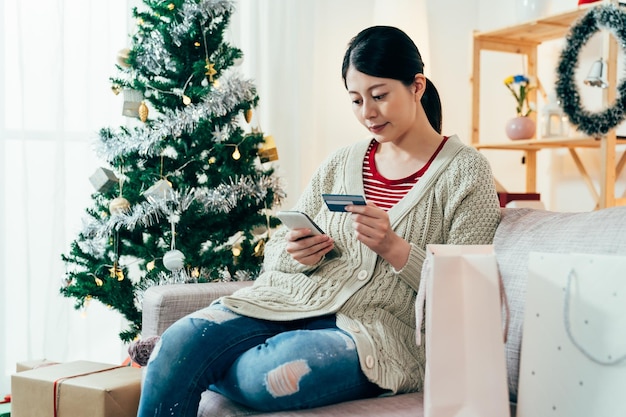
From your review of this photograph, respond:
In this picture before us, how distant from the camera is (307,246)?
4.99 feet

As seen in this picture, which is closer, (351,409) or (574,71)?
(351,409)

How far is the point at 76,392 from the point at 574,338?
110 centimetres

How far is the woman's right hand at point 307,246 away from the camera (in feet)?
4.99

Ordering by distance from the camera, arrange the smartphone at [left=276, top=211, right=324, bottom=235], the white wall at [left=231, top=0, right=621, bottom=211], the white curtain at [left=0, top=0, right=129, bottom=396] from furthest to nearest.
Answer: the white wall at [left=231, top=0, right=621, bottom=211] → the white curtain at [left=0, top=0, right=129, bottom=396] → the smartphone at [left=276, top=211, right=324, bottom=235]

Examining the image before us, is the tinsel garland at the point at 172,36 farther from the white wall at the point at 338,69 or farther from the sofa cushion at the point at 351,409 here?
the sofa cushion at the point at 351,409

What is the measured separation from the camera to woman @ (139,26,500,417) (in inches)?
49.5

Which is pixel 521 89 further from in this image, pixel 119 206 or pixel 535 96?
pixel 119 206

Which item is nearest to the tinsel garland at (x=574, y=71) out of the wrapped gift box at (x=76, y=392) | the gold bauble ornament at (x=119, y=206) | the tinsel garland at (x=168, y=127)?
the tinsel garland at (x=168, y=127)

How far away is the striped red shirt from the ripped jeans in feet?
1.16

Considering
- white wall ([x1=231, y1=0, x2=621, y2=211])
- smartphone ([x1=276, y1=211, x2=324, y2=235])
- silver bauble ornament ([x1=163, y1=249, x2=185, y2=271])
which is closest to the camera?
smartphone ([x1=276, y1=211, x2=324, y2=235])

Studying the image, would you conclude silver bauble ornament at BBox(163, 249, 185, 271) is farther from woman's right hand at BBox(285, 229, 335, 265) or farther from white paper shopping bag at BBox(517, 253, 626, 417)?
white paper shopping bag at BBox(517, 253, 626, 417)

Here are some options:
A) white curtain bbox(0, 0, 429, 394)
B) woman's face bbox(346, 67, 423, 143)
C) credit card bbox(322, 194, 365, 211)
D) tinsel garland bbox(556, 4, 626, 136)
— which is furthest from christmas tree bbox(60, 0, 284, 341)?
tinsel garland bbox(556, 4, 626, 136)

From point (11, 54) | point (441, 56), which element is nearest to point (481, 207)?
point (11, 54)

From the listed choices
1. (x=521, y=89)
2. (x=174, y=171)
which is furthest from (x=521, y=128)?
(x=174, y=171)
